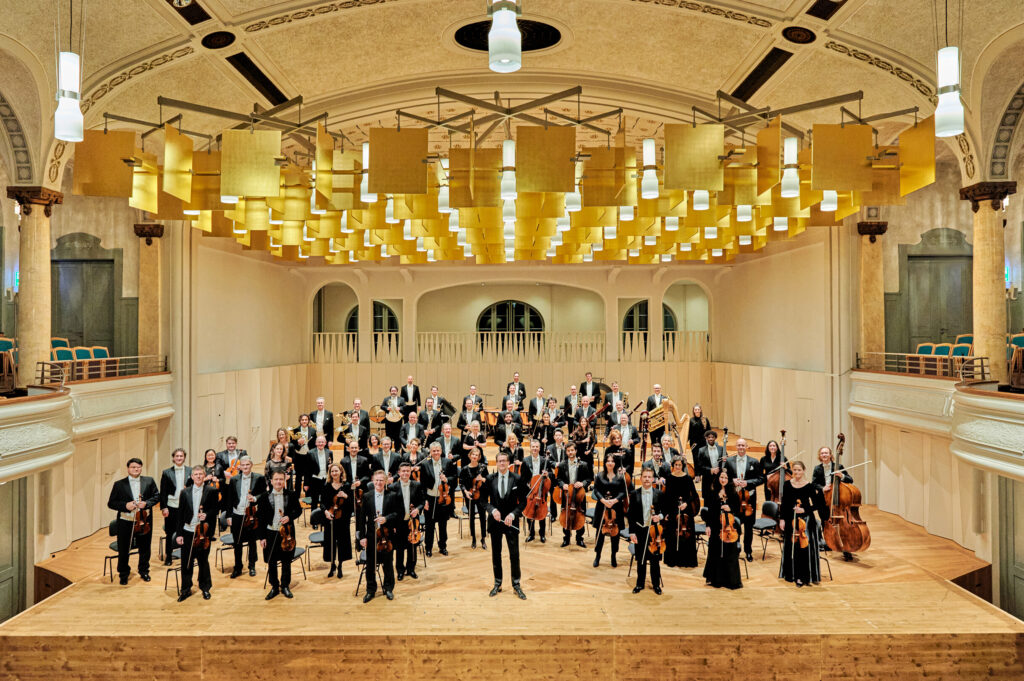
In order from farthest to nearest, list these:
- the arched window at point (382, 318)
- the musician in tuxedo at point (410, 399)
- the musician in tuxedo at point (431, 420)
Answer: the arched window at point (382, 318), the musician in tuxedo at point (410, 399), the musician in tuxedo at point (431, 420)

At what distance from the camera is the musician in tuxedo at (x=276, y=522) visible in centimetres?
723

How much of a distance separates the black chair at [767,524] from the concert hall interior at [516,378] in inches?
3.8

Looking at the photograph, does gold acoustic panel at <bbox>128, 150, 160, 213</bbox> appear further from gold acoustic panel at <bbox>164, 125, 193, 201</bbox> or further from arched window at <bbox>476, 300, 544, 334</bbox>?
arched window at <bbox>476, 300, 544, 334</bbox>

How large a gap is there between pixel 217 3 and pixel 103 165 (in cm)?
262

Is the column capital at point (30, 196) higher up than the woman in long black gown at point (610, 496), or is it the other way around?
the column capital at point (30, 196)

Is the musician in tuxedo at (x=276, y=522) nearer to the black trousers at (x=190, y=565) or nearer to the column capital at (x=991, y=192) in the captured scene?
the black trousers at (x=190, y=565)

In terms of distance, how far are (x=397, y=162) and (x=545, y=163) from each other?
132 centimetres

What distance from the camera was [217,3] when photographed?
315 inches

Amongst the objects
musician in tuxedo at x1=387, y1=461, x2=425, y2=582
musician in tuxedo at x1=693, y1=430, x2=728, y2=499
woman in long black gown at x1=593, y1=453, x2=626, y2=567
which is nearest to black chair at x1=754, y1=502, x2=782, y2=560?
musician in tuxedo at x1=693, y1=430, x2=728, y2=499

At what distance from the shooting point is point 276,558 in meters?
7.30

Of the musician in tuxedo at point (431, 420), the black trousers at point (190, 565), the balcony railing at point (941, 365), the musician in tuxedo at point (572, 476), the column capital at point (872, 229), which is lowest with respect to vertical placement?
the black trousers at point (190, 565)

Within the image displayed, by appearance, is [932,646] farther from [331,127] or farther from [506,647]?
[331,127]

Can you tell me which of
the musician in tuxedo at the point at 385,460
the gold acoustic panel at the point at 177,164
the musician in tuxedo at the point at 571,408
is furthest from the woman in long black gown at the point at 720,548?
the gold acoustic panel at the point at 177,164

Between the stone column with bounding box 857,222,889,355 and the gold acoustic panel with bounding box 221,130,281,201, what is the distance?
9510mm
